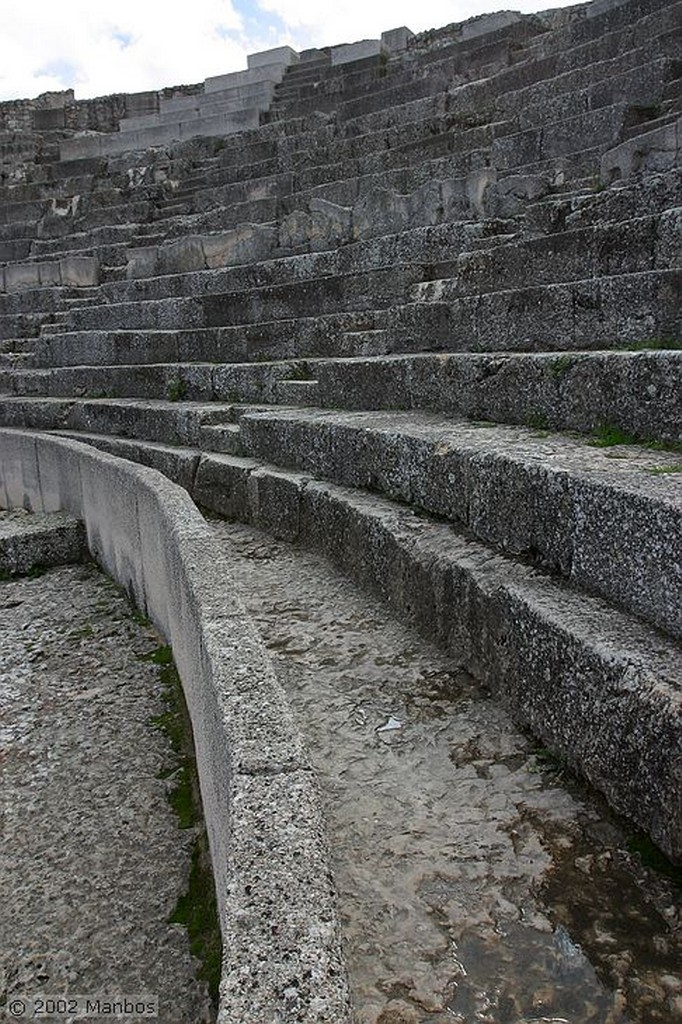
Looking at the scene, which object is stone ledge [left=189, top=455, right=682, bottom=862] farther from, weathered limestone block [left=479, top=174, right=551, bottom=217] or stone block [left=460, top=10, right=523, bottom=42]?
stone block [left=460, top=10, right=523, bottom=42]

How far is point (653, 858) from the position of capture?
210 centimetres

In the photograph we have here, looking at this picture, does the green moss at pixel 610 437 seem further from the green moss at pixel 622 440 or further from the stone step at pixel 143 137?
the stone step at pixel 143 137

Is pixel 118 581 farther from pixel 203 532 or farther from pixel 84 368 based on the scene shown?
pixel 84 368

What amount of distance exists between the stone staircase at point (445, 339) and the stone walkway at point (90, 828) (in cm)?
123

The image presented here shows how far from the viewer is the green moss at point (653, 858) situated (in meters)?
2.05

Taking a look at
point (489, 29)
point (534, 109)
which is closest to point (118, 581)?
point (534, 109)

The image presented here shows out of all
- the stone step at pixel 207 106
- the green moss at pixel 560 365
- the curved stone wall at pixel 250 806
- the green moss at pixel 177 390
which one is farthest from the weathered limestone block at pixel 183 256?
the green moss at pixel 560 365

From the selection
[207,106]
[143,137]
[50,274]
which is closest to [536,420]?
[50,274]

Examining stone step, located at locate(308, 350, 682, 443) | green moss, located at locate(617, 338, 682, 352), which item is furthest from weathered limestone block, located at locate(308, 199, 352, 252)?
green moss, located at locate(617, 338, 682, 352)

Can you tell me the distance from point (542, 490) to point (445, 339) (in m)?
2.88

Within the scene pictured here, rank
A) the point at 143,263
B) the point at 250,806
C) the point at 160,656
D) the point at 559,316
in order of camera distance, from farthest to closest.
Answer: the point at 143,263, the point at 559,316, the point at 160,656, the point at 250,806

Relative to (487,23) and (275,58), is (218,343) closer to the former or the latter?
(487,23)

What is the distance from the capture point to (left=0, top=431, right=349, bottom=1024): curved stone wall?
138cm

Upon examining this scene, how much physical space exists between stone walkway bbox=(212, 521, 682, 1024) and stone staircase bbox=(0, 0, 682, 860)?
0.15 metres
